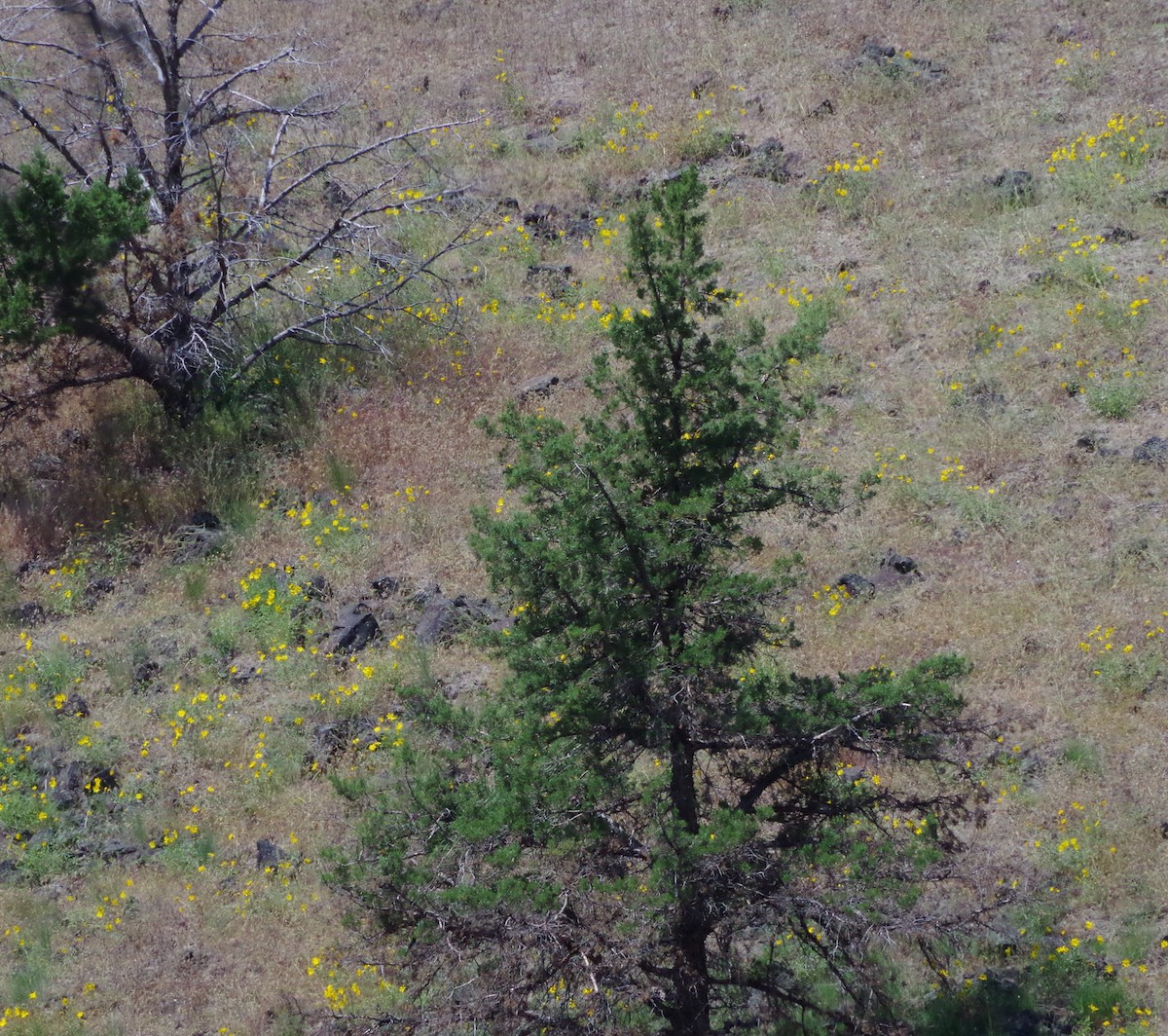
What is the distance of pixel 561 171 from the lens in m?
19.2

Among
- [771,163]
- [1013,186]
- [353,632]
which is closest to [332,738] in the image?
[353,632]

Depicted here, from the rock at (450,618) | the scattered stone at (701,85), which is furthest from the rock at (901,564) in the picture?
the scattered stone at (701,85)

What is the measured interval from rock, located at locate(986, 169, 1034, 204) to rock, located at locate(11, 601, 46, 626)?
Result: 12427 mm

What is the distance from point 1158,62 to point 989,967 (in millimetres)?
15169

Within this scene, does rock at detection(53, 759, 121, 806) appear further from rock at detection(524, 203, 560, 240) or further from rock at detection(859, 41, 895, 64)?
rock at detection(859, 41, 895, 64)

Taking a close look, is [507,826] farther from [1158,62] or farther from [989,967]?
[1158,62]

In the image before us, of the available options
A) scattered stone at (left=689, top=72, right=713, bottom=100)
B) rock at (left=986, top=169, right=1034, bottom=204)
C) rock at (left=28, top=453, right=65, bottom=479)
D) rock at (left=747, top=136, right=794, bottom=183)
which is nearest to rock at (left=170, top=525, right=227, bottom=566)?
rock at (left=28, top=453, right=65, bottom=479)

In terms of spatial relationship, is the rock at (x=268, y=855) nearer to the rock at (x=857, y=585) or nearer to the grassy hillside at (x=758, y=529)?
the grassy hillside at (x=758, y=529)

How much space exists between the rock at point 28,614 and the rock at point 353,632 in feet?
9.76

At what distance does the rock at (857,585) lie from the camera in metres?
11.4

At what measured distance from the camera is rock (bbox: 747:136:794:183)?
18.2 meters

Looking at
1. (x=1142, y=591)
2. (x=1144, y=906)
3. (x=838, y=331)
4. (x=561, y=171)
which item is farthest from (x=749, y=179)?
(x=1144, y=906)

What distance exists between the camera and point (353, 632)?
11688 mm

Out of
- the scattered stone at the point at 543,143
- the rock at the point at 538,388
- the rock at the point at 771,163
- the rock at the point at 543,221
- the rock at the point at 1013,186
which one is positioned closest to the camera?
the rock at the point at 538,388
